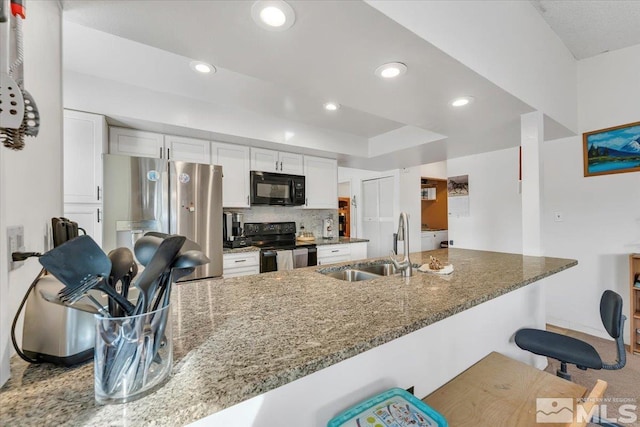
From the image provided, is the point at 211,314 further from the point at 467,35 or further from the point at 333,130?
the point at 333,130

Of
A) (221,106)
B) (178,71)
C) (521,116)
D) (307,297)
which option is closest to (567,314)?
(521,116)

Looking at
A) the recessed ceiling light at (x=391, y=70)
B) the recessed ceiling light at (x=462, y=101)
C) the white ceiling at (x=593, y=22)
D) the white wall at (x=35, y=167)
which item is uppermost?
the white ceiling at (x=593, y=22)

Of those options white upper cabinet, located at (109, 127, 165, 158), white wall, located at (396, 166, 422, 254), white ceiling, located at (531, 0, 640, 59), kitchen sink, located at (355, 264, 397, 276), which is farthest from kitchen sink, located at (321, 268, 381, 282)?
white wall, located at (396, 166, 422, 254)

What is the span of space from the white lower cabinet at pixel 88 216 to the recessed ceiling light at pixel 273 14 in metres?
2.11

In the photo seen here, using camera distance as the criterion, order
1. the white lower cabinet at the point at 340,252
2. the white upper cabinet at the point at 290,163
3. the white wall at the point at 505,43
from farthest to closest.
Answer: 1. the white lower cabinet at the point at 340,252
2. the white upper cabinet at the point at 290,163
3. the white wall at the point at 505,43

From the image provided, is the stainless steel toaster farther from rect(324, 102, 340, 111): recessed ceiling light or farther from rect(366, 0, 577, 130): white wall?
rect(324, 102, 340, 111): recessed ceiling light

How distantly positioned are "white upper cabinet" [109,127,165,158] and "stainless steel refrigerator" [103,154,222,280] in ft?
0.91

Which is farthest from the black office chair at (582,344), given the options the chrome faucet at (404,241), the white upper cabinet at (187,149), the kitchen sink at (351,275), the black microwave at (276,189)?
the white upper cabinet at (187,149)

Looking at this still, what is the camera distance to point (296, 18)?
1155mm

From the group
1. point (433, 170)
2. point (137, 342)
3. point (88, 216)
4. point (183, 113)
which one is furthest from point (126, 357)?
point (433, 170)

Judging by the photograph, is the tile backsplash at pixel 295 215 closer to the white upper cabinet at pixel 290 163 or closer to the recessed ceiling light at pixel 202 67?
the white upper cabinet at pixel 290 163

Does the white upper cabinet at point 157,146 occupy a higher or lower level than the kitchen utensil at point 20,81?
higher

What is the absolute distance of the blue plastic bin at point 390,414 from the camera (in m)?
0.83

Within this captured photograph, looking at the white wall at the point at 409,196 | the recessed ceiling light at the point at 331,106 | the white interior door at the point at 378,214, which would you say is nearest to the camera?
the recessed ceiling light at the point at 331,106
